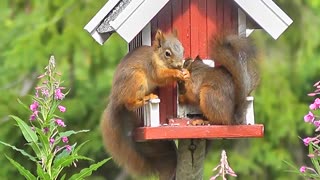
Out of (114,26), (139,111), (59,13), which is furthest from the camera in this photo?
(59,13)

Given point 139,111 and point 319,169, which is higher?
point 139,111

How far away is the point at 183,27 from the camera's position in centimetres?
401

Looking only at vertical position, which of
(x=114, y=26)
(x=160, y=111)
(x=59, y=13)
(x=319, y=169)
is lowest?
(x=319, y=169)

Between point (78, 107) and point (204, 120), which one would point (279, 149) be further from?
point (204, 120)

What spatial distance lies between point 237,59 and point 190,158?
20.6 inches

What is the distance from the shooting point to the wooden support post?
4.12 meters

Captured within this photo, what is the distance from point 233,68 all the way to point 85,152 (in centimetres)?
376

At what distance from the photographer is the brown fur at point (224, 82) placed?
3.81m

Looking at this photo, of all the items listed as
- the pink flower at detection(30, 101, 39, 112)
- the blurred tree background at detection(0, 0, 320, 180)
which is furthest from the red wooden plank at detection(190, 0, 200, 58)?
the blurred tree background at detection(0, 0, 320, 180)

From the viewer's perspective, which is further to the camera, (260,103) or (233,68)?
(260,103)

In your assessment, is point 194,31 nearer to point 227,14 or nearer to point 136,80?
point 227,14

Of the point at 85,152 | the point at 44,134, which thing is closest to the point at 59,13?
the point at 85,152

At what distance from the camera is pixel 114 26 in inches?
149

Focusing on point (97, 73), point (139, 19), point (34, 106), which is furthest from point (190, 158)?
point (97, 73)
